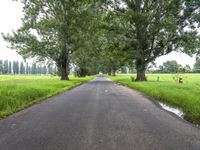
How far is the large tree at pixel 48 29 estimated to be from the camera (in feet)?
113

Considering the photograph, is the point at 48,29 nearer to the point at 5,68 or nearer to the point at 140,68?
the point at 140,68

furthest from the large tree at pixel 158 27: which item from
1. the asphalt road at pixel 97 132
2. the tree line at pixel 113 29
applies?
the asphalt road at pixel 97 132

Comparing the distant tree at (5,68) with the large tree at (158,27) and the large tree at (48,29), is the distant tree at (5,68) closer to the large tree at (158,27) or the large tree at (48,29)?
the large tree at (48,29)

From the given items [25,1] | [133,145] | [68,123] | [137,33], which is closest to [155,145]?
[133,145]

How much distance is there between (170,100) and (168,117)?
Answer: 4367mm

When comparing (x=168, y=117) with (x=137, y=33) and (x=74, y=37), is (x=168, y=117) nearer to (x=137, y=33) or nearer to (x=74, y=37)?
(x=137, y=33)

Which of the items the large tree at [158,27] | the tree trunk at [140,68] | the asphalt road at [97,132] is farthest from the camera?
the tree trunk at [140,68]

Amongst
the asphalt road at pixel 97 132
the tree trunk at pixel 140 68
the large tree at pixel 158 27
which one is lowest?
the asphalt road at pixel 97 132

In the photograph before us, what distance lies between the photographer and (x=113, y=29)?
1228 inches

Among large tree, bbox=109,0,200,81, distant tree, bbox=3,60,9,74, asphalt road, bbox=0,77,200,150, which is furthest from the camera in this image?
distant tree, bbox=3,60,9,74

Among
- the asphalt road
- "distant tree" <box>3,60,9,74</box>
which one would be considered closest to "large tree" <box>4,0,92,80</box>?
the asphalt road

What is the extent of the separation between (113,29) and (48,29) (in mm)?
9221

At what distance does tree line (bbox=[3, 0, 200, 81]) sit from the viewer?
2916 cm

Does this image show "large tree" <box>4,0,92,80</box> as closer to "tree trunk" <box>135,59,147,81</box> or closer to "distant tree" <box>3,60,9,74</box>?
"tree trunk" <box>135,59,147,81</box>
